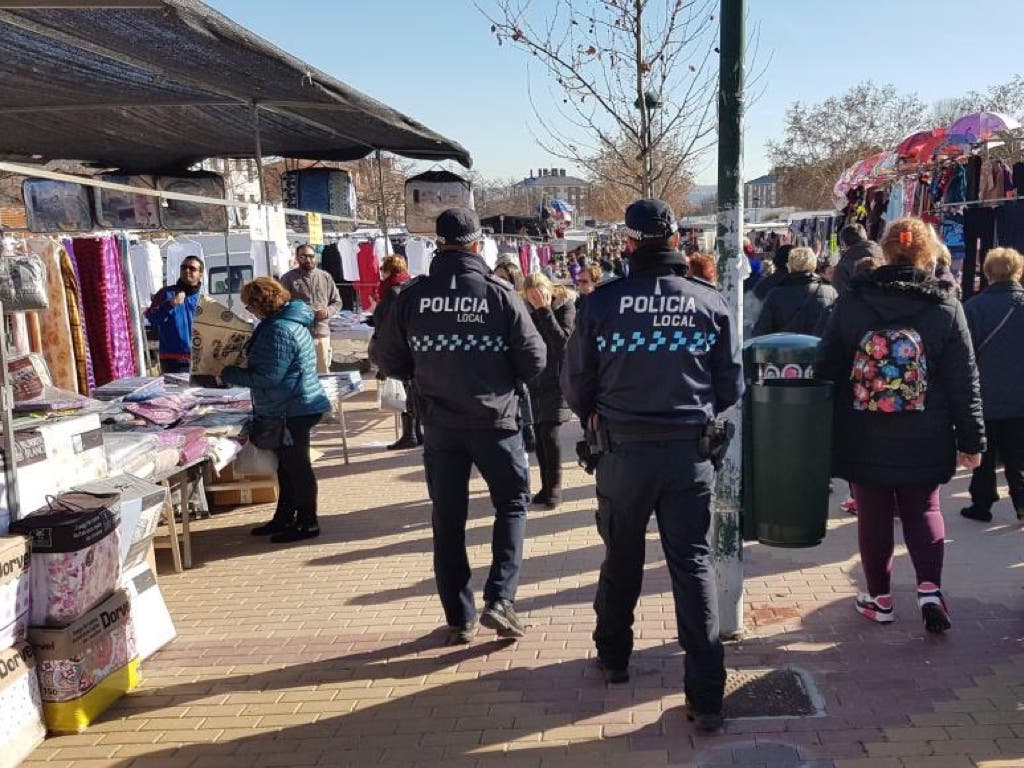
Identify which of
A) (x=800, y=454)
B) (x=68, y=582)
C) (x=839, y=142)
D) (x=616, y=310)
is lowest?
(x=68, y=582)

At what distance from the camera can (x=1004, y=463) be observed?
5.99m

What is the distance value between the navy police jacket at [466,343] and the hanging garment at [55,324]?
3597 millimetres

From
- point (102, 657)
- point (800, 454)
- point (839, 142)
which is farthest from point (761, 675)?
point (839, 142)

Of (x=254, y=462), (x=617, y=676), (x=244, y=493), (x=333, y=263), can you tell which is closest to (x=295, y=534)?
(x=254, y=462)

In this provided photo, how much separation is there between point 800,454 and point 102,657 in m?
3.15

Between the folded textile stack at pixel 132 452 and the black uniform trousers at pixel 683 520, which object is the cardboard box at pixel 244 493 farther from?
the black uniform trousers at pixel 683 520

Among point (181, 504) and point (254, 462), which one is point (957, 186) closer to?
point (254, 462)

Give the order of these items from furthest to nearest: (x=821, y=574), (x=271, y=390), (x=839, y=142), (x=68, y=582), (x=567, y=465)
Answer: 1. (x=839, y=142)
2. (x=567, y=465)
3. (x=271, y=390)
4. (x=821, y=574)
5. (x=68, y=582)

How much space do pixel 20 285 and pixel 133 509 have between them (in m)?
1.17

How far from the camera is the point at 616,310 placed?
3.45 m

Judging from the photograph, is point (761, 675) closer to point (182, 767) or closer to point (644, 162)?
point (182, 767)

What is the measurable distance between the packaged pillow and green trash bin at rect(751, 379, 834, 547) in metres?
2.88

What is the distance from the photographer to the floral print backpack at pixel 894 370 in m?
3.97

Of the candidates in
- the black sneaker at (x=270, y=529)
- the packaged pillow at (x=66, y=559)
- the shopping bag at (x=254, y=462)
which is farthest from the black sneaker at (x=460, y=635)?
the shopping bag at (x=254, y=462)
